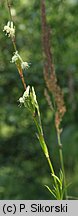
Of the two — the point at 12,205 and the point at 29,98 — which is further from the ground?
the point at 29,98

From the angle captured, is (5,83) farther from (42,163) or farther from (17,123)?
(42,163)

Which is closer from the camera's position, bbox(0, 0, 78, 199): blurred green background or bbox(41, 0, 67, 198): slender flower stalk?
bbox(41, 0, 67, 198): slender flower stalk

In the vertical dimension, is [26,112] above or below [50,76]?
above

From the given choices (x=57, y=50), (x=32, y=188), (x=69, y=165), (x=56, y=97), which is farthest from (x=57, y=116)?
(x=69, y=165)

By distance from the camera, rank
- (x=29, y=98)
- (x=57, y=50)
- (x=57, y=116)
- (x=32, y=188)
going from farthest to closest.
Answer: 1. (x=32, y=188)
2. (x=57, y=50)
3. (x=57, y=116)
4. (x=29, y=98)

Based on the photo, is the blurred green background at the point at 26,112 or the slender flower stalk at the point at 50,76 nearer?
the slender flower stalk at the point at 50,76

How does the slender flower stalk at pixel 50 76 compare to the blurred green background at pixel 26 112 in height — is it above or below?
below

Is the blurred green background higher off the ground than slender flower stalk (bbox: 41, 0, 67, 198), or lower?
higher

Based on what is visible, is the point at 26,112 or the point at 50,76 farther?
the point at 26,112
